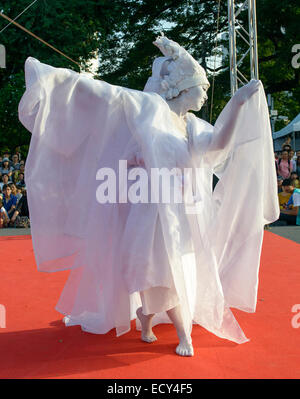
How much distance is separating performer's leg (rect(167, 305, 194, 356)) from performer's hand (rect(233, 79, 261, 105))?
3.31 ft

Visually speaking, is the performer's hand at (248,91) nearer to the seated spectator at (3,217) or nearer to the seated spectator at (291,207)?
the seated spectator at (291,207)

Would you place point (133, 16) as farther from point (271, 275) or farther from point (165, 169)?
point (165, 169)

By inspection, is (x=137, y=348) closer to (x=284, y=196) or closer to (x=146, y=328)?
(x=146, y=328)

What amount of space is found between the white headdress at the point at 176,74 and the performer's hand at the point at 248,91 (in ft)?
0.94

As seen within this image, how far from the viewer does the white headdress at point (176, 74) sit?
7.27 ft

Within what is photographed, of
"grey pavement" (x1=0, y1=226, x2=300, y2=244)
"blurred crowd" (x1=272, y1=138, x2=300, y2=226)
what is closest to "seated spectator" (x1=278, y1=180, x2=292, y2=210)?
"blurred crowd" (x1=272, y1=138, x2=300, y2=226)

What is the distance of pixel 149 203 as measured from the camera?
80.8 inches

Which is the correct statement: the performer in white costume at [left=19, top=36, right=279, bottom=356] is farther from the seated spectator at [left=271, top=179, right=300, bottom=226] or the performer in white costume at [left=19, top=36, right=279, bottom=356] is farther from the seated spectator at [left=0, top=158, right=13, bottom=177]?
the seated spectator at [left=0, top=158, right=13, bottom=177]

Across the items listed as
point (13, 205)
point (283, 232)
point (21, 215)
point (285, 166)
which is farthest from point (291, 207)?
point (13, 205)

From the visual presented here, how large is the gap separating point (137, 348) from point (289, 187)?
6157mm

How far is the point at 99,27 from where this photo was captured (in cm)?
1087

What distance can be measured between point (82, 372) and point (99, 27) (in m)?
10.3

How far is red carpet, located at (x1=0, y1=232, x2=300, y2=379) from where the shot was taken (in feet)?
6.15
